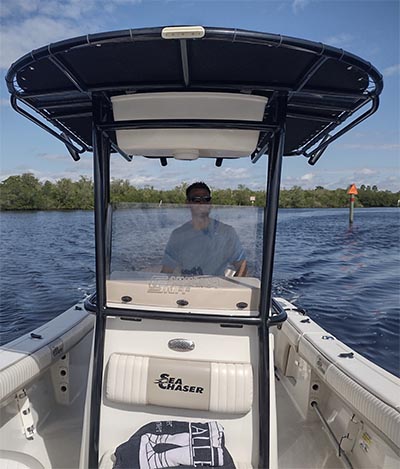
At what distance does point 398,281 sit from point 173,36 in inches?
421

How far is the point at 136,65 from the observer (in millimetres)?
1686

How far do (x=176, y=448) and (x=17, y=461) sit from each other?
1.04 meters

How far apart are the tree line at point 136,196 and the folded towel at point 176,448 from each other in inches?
48.2

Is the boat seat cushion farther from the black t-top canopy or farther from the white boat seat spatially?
the black t-top canopy

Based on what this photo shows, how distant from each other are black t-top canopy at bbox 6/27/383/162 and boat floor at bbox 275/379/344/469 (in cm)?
201

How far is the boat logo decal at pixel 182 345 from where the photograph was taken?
198 centimetres

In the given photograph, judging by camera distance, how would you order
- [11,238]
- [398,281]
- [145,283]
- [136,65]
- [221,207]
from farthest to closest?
1. [11,238]
2. [398,281]
3. [221,207]
4. [145,283]
5. [136,65]

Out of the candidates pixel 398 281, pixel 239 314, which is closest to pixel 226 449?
pixel 239 314

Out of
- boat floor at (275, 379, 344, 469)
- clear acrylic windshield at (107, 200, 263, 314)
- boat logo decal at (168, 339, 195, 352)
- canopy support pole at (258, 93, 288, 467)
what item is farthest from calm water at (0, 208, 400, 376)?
boat floor at (275, 379, 344, 469)

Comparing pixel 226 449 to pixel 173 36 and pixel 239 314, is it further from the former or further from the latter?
pixel 173 36

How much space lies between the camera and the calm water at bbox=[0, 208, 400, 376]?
22.2 ft

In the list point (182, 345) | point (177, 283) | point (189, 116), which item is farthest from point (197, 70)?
point (182, 345)

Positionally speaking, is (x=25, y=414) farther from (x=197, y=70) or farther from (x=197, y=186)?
(x=197, y=70)

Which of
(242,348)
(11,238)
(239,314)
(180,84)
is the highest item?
(180,84)
